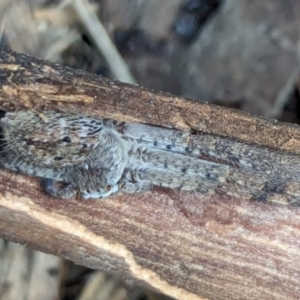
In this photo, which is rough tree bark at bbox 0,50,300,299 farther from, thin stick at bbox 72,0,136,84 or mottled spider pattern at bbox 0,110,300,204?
thin stick at bbox 72,0,136,84

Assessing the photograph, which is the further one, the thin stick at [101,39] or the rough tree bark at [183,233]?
the thin stick at [101,39]

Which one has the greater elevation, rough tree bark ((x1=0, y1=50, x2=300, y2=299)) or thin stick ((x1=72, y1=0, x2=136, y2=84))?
thin stick ((x1=72, y1=0, x2=136, y2=84))

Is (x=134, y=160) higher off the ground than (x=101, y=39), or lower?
lower

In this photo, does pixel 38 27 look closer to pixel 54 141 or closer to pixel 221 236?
pixel 54 141

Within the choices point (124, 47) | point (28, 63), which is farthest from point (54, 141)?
point (124, 47)

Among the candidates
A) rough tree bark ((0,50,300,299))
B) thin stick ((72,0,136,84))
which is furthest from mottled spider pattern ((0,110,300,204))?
thin stick ((72,0,136,84))

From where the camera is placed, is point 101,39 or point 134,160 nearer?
point 134,160

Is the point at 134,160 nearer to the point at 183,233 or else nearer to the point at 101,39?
the point at 183,233

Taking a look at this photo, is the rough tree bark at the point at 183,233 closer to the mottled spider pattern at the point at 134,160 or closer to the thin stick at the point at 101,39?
the mottled spider pattern at the point at 134,160

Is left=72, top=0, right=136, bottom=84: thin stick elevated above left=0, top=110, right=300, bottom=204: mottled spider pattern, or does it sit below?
above

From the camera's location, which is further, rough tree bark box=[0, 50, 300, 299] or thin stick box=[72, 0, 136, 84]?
thin stick box=[72, 0, 136, 84]

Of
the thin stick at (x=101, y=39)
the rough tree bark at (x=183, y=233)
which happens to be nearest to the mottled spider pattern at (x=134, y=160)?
the rough tree bark at (x=183, y=233)

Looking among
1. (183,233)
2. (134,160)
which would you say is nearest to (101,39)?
(134,160)
